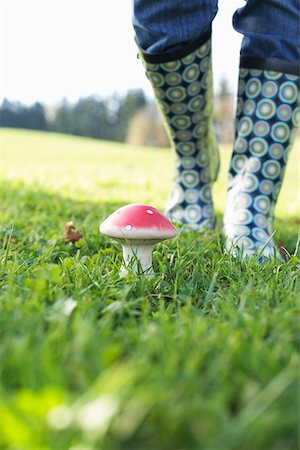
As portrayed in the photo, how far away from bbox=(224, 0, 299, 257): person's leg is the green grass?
0.43 metres

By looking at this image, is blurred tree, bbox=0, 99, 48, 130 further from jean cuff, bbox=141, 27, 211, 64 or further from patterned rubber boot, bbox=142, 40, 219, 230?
jean cuff, bbox=141, 27, 211, 64

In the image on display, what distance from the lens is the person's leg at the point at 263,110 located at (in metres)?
2.02

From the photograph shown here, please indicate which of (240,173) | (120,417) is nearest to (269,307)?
(120,417)

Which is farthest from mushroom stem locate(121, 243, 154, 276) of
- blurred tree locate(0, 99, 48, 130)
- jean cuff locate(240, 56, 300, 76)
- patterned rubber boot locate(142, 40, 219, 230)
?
blurred tree locate(0, 99, 48, 130)

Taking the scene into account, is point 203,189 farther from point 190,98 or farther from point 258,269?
point 258,269

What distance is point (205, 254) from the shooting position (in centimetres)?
188

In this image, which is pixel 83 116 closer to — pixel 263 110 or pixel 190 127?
pixel 190 127

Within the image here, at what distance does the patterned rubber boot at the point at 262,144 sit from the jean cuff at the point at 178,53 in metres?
0.24

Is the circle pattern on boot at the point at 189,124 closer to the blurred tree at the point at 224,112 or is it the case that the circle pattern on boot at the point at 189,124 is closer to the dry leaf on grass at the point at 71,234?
the dry leaf on grass at the point at 71,234

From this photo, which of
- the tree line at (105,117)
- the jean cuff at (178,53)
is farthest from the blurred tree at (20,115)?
the jean cuff at (178,53)

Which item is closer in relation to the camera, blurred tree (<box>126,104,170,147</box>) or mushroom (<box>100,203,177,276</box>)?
mushroom (<box>100,203,177,276</box>)

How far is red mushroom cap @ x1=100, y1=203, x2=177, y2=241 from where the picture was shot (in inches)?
58.0

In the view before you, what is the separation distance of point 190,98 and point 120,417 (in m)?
1.69

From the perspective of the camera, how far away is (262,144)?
210 centimetres
